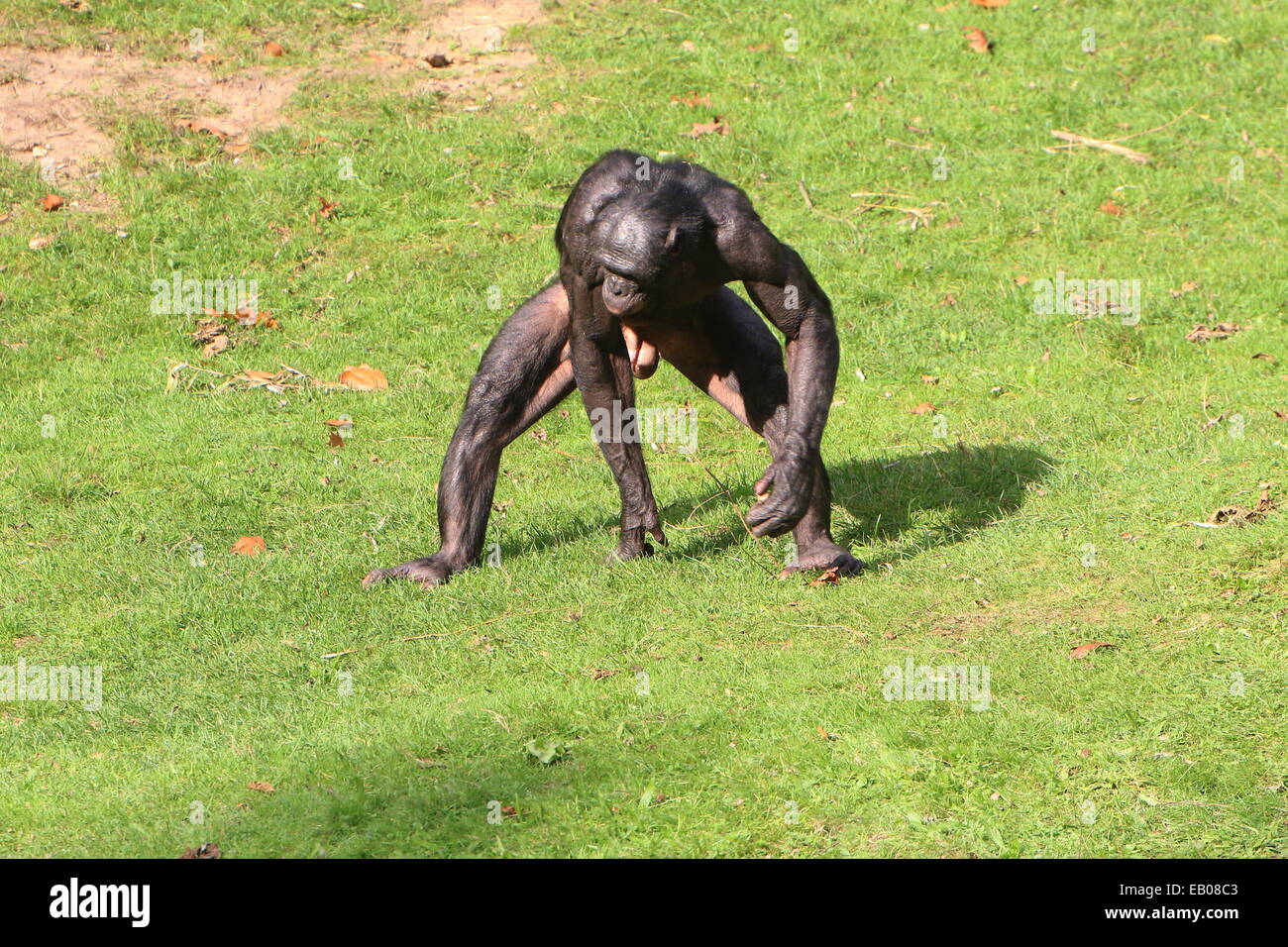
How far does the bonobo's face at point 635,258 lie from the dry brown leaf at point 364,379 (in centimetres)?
395

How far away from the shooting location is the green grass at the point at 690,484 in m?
4.96

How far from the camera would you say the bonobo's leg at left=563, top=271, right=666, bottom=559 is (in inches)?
263

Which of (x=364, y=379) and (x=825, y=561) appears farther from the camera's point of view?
(x=364, y=379)

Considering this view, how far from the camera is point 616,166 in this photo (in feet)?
21.4

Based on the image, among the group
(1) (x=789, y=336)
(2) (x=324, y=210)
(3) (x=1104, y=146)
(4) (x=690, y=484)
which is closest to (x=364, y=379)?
(2) (x=324, y=210)

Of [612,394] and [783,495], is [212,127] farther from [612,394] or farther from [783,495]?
[783,495]

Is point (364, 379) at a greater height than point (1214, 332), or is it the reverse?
point (1214, 332)

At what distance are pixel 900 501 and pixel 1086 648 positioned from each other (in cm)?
225

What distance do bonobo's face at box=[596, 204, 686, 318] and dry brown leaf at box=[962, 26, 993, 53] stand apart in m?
8.61

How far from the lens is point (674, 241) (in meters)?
6.14

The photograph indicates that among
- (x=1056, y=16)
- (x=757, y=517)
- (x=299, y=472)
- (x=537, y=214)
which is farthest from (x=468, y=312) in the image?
(x=1056, y=16)

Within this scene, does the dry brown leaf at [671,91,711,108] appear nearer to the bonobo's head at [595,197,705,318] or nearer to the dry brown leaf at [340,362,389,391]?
the dry brown leaf at [340,362,389,391]

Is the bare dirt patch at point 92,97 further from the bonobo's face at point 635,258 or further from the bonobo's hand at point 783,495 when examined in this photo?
the bonobo's hand at point 783,495

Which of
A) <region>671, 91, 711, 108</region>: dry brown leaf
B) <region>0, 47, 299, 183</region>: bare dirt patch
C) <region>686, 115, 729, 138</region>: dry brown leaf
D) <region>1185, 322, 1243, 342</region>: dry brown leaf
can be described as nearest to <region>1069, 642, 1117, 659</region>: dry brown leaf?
<region>1185, 322, 1243, 342</region>: dry brown leaf
